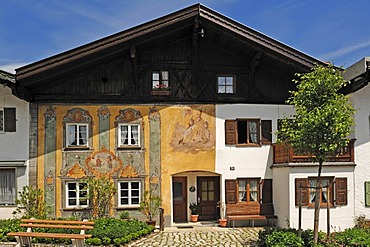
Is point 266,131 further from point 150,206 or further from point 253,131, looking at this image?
point 150,206

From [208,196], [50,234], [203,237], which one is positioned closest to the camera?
[50,234]

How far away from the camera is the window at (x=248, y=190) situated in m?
17.8

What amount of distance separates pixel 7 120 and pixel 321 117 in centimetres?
1202

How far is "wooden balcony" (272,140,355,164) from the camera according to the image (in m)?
16.0

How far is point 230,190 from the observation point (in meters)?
17.8

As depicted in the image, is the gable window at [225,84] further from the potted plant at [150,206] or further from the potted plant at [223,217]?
the potted plant at [150,206]

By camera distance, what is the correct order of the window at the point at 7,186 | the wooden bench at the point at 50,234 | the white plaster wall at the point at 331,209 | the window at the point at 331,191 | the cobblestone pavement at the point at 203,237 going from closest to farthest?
the wooden bench at the point at 50,234, the cobblestone pavement at the point at 203,237, the white plaster wall at the point at 331,209, the window at the point at 331,191, the window at the point at 7,186

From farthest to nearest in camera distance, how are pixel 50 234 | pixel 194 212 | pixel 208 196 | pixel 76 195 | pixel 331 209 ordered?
pixel 208 196
pixel 194 212
pixel 76 195
pixel 331 209
pixel 50 234

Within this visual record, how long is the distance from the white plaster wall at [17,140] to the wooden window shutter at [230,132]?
26.5ft

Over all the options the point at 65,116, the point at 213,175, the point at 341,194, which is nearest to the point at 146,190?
the point at 213,175

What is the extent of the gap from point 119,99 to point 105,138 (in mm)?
1687

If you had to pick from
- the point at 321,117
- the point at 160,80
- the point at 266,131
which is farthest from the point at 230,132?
the point at 321,117

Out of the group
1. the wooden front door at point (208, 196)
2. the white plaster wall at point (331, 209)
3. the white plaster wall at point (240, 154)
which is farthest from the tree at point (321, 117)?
the wooden front door at point (208, 196)

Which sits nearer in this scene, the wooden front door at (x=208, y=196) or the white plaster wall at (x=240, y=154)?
the white plaster wall at (x=240, y=154)
